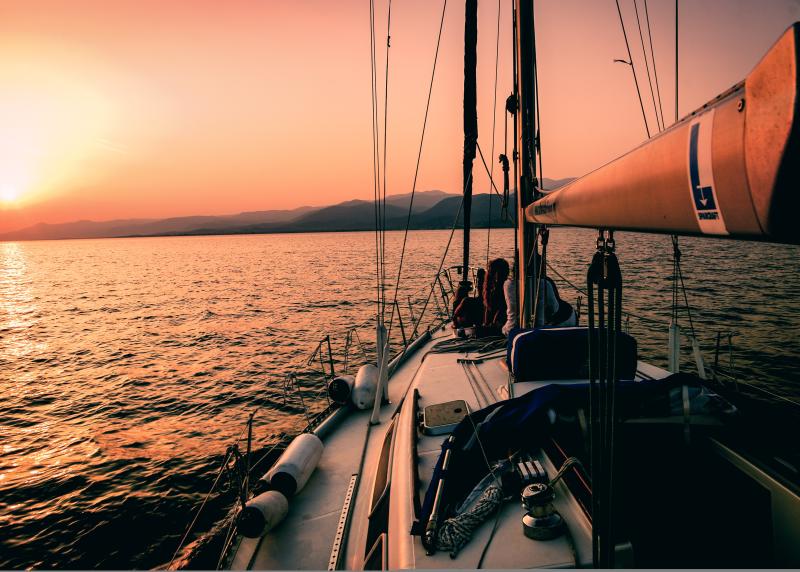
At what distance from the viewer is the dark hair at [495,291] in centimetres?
899

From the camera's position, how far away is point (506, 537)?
10.6ft

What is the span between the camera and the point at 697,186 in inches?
50.1

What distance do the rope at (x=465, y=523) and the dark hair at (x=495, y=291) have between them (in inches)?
226

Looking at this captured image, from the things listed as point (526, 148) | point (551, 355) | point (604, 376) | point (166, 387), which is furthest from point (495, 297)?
point (166, 387)

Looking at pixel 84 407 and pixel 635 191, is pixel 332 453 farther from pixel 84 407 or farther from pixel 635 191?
pixel 84 407

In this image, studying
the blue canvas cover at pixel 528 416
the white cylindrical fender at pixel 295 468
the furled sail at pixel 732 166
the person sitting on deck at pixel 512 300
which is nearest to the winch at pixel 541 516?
the blue canvas cover at pixel 528 416

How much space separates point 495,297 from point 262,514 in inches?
235

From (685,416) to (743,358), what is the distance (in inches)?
584

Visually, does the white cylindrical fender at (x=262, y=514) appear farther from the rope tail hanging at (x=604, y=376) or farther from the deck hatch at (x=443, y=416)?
the rope tail hanging at (x=604, y=376)

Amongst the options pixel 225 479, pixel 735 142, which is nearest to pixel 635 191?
pixel 735 142

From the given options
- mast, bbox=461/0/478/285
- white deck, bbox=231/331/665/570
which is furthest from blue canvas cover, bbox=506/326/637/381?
mast, bbox=461/0/478/285

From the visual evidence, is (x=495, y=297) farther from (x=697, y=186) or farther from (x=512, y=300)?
(x=697, y=186)

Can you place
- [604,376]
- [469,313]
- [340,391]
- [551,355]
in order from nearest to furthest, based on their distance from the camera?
[604,376], [551,355], [340,391], [469,313]

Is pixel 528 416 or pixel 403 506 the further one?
pixel 528 416
